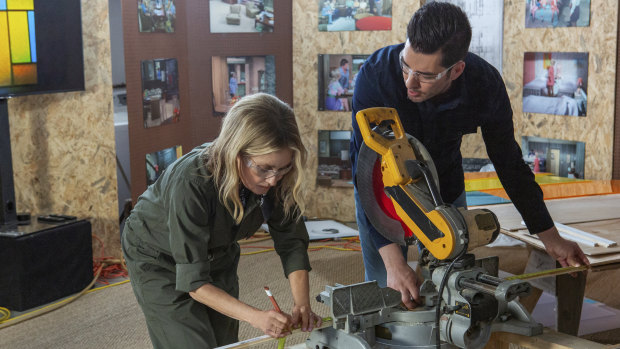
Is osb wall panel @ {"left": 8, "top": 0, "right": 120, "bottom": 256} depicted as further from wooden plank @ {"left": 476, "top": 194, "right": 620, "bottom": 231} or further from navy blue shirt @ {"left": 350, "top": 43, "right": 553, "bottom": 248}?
navy blue shirt @ {"left": 350, "top": 43, "right": 553, "bottom": 248}

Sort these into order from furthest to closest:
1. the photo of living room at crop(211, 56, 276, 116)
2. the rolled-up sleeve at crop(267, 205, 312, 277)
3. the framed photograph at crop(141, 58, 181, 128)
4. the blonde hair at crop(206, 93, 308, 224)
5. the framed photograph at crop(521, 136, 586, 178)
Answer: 1. the photo of living room at crop(211, 56, 276, 116)
2. the framed photograph at crop(521, 136, 586, 178)
3. the framed photograph at crop(141, 58, 181, 128)
4. the rolled-up sleeve at crop(267, 205, 312, 277)
5. the blonde hair at crop(206, 93, 308, 224)

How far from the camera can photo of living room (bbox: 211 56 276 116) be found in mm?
5039

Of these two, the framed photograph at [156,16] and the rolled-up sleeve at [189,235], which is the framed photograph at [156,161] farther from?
the rolled-up sleeve at [189,235]

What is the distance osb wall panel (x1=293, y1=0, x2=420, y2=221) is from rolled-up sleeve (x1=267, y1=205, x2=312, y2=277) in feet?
10.9

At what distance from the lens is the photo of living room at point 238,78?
5039 millimetres

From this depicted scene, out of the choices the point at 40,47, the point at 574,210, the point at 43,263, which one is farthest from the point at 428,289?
the point at 40,47

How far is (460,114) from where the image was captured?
2.02 m

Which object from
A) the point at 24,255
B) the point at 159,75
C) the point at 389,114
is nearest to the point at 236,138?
the point at 389,114

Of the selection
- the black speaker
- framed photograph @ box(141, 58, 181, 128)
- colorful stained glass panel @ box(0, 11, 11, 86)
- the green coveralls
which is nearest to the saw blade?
the green coveralls

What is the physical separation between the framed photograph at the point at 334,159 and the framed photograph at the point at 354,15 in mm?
760

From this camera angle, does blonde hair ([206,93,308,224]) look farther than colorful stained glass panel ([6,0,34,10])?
No

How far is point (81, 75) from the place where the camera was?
3.98m

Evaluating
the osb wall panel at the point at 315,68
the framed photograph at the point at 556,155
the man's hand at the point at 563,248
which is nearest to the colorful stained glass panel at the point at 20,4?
the osb wall panel at the point at 315,68

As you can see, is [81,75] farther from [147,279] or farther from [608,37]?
[608,37]
